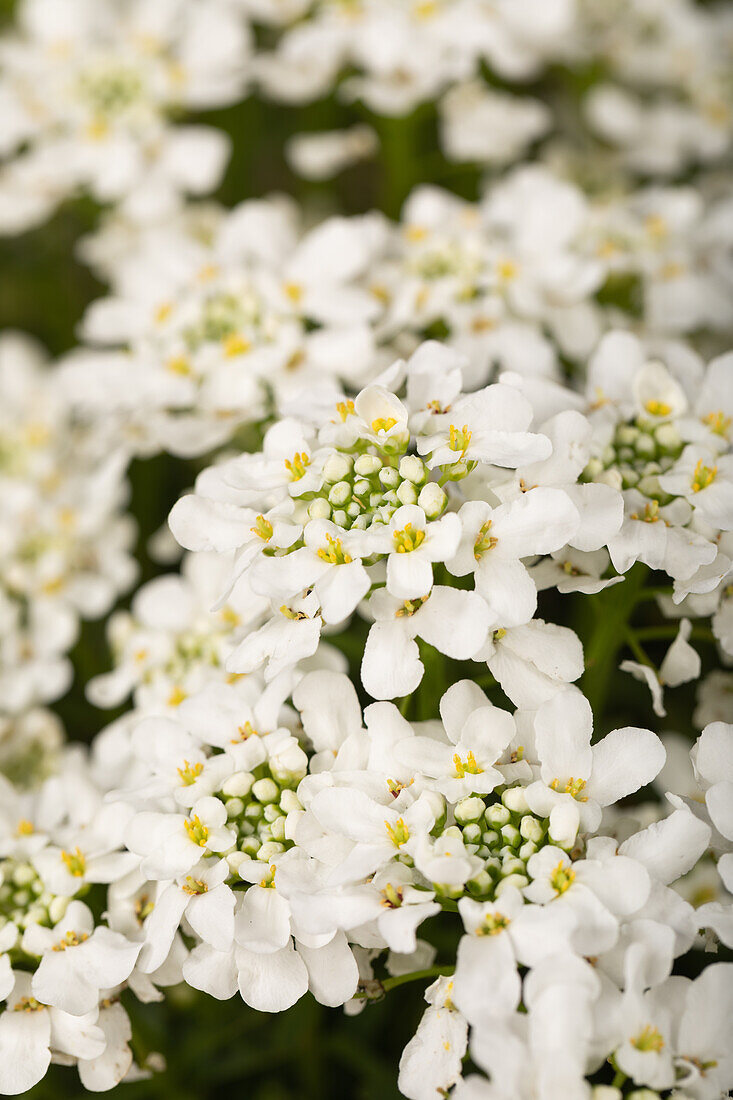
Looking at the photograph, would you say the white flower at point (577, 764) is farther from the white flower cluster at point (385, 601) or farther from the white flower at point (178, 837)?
the white flower at point (178, 837)

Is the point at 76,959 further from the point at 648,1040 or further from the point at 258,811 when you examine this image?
the point at 648,1040

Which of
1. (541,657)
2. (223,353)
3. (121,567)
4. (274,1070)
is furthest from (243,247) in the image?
(274,1070)

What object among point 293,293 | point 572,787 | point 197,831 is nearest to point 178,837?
point 197,831

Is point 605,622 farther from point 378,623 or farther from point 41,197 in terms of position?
point 41,197

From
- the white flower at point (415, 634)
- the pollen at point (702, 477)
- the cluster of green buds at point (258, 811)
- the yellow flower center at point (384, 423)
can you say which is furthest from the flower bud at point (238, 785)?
the pollen at point (702, 477)

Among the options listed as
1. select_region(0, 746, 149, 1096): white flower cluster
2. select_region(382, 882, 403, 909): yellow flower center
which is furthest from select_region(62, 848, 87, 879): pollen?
select_region(382, 882, 403, 909): yellow flower center

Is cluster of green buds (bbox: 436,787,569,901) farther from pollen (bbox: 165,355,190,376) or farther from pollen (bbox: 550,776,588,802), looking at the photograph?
pollen (bbox: 165,355,190,376)

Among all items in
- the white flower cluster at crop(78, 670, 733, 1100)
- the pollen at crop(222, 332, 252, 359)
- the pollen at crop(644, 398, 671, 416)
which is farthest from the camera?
the pollen at crop(222, 332, 252, 359)
